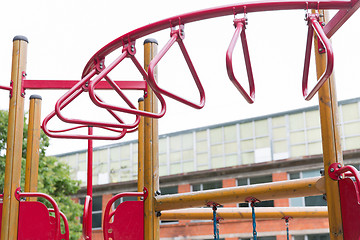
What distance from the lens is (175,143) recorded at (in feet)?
94.9

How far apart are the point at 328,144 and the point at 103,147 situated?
28.6 m

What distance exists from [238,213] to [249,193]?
147cm

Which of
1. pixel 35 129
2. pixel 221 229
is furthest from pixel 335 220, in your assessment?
pixel 221 229

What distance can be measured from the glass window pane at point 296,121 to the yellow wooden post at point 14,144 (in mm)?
21101

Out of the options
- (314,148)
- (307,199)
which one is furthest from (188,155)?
(307,199)

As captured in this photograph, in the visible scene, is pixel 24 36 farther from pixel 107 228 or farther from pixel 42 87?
pixel 107 228

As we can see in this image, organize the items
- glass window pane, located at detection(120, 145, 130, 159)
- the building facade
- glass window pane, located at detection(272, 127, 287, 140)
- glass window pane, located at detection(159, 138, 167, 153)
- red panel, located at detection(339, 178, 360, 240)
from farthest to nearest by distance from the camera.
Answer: glass window pane, located at detection(120, 145, 130, 159) → glass window pane, located at detection(159, 138, 167, 153) → glass window pane, located at detection(272, 127, 287, 140) → the building facade → red panel, located at detection(339, 178, 360, 240)

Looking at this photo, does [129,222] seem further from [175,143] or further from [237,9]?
[175,143]

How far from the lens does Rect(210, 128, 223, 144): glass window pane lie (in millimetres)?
27328

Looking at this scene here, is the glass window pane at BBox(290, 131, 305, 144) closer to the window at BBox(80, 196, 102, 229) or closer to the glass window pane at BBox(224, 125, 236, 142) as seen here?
the glass window pane at BBox(224, 125, 236, 142)

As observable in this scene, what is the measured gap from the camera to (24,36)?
4715 millimetres

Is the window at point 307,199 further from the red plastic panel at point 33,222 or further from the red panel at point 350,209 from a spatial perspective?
the red panel at point 350,209

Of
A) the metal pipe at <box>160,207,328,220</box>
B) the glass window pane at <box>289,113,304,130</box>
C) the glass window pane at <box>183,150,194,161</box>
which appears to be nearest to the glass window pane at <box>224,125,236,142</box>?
the glass window pane at <box>183,150,194,161</box>

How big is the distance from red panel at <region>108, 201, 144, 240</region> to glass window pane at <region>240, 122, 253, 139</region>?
72.4 feet
